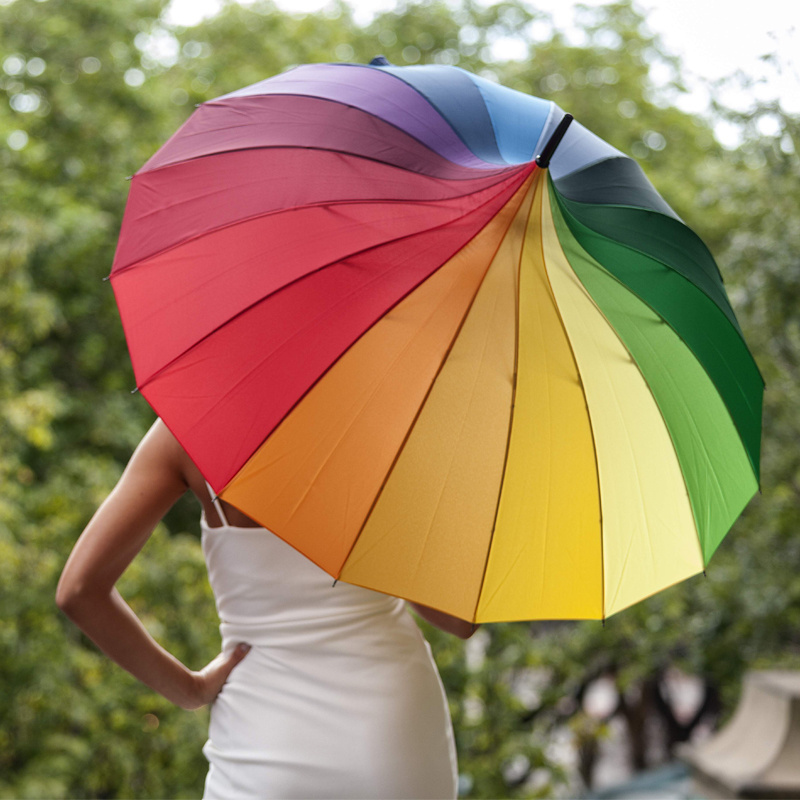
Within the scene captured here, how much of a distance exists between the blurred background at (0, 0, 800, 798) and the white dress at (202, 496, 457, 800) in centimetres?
270

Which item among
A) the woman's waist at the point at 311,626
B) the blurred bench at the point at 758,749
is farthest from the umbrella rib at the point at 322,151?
the blurred bench at the point at 758,749

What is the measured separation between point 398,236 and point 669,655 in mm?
6685

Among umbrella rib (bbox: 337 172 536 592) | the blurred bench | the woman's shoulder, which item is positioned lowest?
the blurred bench

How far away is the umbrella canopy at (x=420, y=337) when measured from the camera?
1346mm

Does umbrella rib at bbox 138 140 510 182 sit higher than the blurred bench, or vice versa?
umbrella rib at bbox 138 140 510 182

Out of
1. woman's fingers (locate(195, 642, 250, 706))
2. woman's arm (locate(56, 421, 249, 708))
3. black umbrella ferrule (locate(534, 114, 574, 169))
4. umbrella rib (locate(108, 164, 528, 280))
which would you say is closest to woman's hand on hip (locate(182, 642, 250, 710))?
woman's fingers (locate(195, 642, 250, 706))

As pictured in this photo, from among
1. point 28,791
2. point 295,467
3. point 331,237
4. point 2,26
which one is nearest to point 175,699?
point 295,467

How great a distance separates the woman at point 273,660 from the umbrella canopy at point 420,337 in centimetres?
24

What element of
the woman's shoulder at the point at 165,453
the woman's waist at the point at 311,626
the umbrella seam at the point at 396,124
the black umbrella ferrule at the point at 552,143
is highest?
the black umbrella ferrule at the point at 552,143

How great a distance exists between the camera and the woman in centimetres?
150

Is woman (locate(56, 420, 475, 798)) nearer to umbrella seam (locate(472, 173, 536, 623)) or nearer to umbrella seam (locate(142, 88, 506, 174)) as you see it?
umbrella seam (locate(472, 173, 536, 623))

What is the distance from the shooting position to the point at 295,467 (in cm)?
134

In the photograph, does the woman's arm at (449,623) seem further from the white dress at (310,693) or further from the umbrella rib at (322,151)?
the umbrella rib at (322,151)

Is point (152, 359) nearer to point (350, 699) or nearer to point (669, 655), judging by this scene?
point (350, 699)
